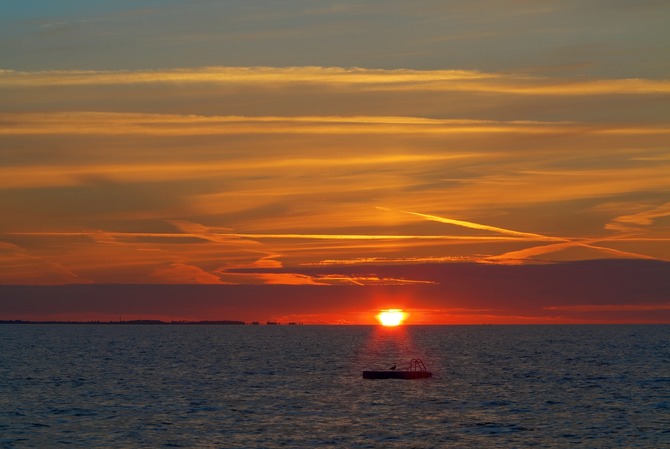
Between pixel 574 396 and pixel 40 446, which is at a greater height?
pixel 574 396

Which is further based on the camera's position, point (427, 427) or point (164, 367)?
point (164, 367)

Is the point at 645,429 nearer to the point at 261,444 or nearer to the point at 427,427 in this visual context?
the point at 427,427

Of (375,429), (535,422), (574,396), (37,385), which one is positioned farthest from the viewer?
(37,385)

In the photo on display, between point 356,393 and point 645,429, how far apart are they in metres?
38.8

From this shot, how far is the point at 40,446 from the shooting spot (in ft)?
242

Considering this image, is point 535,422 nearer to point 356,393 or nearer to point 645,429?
point 645,429

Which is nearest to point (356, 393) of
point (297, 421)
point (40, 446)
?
point (297, 421)

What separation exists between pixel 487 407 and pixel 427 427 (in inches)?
678

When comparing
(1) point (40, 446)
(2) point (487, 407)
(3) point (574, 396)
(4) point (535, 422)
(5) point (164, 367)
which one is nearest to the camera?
(1) point (40, 446)

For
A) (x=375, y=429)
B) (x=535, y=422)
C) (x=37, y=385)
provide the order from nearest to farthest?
(x=375, y=429), (x=535, y=422), (x=37, y=385)

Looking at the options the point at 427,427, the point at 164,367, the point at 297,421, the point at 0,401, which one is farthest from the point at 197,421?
the point at 164,367

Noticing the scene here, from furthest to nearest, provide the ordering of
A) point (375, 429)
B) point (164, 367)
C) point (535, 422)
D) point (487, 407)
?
point (164, 367)
point (487, 407)
point (535, 422)
point (375, 429)

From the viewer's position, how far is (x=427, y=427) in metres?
84.2

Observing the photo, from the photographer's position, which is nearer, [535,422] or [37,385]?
[535,422]
